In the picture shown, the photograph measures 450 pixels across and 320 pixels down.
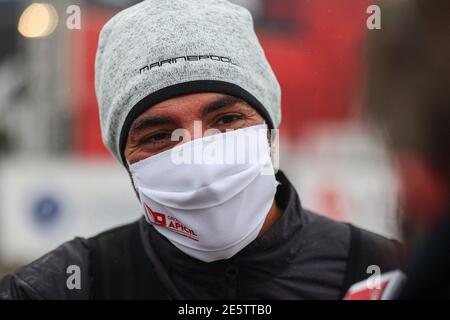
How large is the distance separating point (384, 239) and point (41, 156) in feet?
28.7

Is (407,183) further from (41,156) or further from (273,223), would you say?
(41,156)

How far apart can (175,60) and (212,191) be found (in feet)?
1.07

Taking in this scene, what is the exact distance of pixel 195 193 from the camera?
1.69 metres

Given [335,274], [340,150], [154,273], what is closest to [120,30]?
[154,273]

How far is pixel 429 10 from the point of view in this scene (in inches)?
38.1

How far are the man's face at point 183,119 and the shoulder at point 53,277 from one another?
0.89 ft

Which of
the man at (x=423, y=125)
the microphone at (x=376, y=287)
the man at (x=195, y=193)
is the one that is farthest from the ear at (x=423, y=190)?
the man at (x=195, y=193)

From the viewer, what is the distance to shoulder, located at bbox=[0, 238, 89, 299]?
5.66 ft

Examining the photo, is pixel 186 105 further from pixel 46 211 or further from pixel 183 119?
pixel 46 211

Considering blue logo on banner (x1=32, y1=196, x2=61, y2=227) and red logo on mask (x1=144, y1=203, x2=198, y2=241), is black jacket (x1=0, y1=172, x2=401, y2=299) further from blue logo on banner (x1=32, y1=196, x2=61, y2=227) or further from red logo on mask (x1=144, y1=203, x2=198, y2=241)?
blue logo on banner (x1=32, y1=196, x2=61, y2=227)

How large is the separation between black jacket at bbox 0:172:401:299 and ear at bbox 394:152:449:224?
0.73 meters

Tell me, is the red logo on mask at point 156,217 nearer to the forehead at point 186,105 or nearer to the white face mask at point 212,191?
the white face mask at point 212,191

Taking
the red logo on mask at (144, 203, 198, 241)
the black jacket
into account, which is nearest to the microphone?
the black jacket

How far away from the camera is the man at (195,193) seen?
1729 mm
